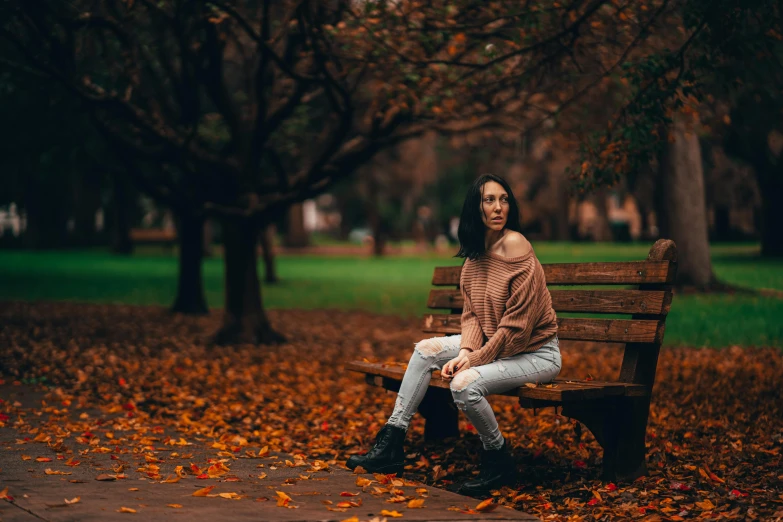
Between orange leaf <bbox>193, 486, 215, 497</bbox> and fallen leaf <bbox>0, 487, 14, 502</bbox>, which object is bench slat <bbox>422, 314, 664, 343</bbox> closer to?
orange leaf <bbox>193, 486, 215, 497</bbox>

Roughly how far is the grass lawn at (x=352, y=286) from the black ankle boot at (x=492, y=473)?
2.28 m

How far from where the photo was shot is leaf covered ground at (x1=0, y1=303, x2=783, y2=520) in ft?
17.4

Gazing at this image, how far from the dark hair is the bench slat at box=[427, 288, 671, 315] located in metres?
0.65

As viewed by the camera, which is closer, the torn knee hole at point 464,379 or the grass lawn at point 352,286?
the torn knee hole at point 464,379

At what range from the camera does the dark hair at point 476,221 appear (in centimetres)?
543

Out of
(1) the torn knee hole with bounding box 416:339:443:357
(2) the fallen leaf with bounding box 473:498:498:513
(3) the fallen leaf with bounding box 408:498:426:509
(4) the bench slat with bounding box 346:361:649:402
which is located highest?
(1) the torn knee hole with bounding box 416:339:443:357

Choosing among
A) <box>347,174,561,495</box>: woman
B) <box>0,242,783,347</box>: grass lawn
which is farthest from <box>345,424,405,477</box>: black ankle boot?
<box>0,242,783,347</box>: grass lawn

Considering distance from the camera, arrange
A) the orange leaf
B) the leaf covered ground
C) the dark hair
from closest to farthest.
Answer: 1. the orange leaf
2. the leaf covered ground
3. the dark hair

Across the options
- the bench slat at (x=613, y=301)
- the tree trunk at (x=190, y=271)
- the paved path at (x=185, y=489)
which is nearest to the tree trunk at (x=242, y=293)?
the tree trunk at (x=190, y=271)

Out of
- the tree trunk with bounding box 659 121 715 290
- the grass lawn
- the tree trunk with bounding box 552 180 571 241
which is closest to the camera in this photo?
the grass lawn

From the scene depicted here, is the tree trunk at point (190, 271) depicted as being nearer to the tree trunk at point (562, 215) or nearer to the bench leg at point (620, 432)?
the bench leg at point (620, 432)

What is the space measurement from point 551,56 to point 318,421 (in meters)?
3.85

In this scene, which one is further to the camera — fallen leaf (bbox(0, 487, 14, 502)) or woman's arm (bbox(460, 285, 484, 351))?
woman's arm (bbox(460, 285, 484, 351))

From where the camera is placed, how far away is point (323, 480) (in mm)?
5367
